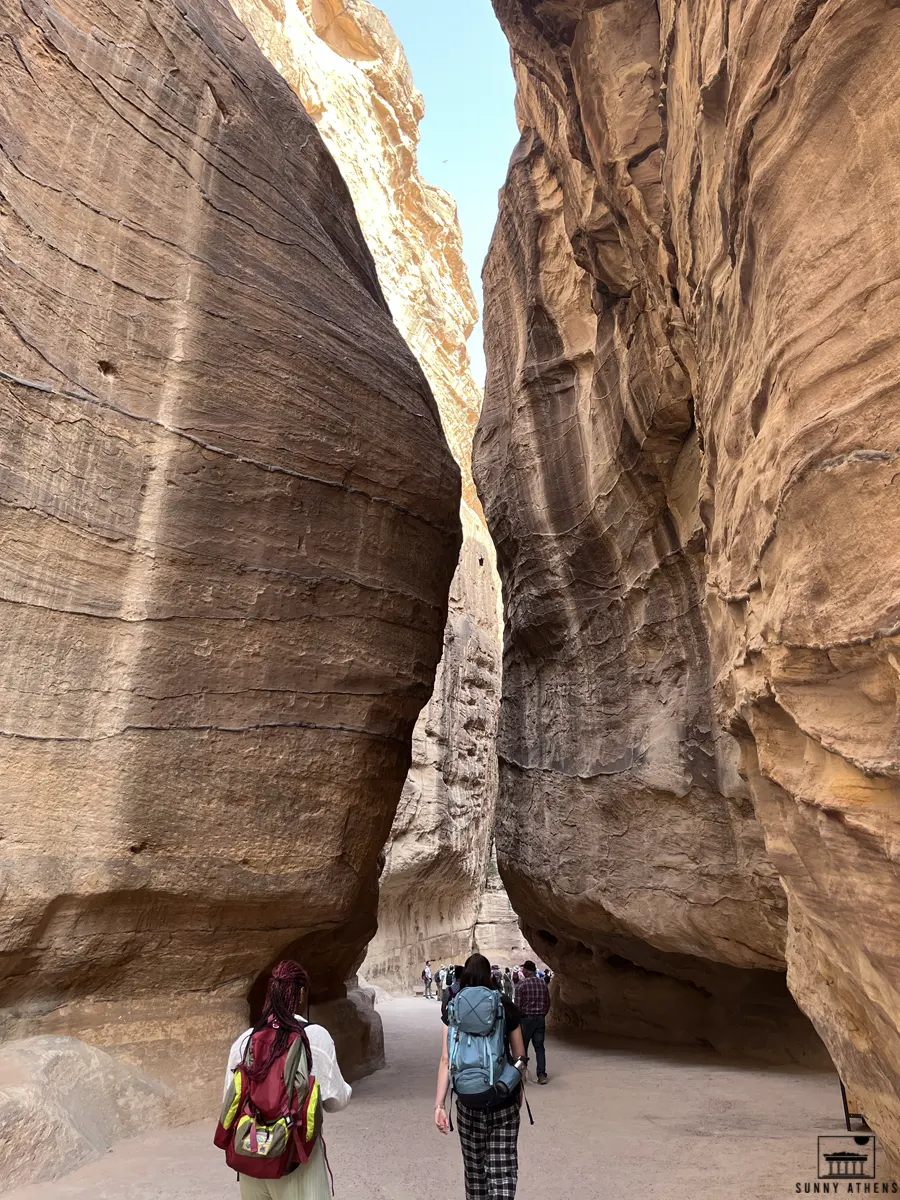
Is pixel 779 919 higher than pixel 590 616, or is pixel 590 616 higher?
pixel 590 616

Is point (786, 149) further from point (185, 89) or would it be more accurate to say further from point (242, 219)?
point (185, 89)

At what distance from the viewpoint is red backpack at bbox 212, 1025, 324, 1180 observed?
2.42 m

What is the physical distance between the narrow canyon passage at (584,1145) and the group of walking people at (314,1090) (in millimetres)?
1292

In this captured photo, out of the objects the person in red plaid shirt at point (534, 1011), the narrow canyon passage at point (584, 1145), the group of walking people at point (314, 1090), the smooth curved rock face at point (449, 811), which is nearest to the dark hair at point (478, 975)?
the group of walking people at point (314, 1090)

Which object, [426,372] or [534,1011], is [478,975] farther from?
[426,372]

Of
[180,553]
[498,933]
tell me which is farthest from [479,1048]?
[498,933]

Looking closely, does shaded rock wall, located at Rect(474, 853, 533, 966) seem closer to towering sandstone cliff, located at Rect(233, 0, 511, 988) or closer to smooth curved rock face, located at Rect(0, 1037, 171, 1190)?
towering sandstone cliff, located at Rect(233, 0, 511, 988)

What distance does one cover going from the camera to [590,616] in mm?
9766

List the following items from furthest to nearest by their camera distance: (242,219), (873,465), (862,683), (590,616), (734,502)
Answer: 1. (590,616)
2. (242,219)
3. (734,502)
4. (862,683)
5. (873,465)

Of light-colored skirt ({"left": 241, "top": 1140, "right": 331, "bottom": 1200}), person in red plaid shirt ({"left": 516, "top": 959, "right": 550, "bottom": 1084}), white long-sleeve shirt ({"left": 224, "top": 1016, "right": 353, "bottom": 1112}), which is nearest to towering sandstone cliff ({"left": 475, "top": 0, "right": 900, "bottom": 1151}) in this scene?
person in red plaid shirt ({"left": 516, "top": 959, "right": 550, "bottom": 1084})

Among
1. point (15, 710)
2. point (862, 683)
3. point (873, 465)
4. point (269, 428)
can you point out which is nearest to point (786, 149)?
point (873, 465)

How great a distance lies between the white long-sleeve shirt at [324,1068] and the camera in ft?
8.45

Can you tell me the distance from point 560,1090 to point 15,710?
16.8ft

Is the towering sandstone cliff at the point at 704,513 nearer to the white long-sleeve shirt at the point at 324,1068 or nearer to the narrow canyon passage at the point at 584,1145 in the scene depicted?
the narrow canyon passage at the point at 584,1145
